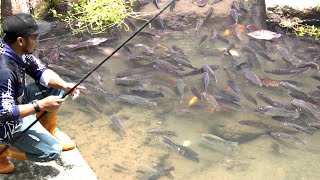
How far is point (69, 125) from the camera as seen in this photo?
5.79 meters

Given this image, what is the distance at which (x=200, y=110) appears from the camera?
19.9 feet

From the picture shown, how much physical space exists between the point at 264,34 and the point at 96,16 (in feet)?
9.99

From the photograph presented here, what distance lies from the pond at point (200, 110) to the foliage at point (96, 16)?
1.92ft

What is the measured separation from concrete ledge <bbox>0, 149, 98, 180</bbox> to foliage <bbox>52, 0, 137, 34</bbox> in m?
4.33

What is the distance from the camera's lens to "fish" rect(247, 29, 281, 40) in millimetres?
7689

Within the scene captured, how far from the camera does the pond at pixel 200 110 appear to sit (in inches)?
203

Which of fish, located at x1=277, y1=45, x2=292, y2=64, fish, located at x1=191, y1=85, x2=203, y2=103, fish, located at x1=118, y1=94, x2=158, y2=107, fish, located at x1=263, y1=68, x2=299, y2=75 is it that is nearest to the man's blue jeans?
fish, located at x1=118, y1=94, x2=158, y2=107

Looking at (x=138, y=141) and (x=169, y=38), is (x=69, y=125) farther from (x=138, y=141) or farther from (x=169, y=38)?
(x=169, y=38)

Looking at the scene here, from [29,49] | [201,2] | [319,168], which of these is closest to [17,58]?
[29,49]

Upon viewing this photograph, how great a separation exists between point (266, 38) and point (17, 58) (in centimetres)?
523

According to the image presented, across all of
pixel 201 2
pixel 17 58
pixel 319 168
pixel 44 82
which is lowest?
pixel 319 168

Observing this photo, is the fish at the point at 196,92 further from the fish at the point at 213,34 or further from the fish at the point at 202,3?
the fish at the point at 202,3

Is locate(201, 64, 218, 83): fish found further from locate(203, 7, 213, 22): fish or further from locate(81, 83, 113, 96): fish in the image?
locate(203, 7, 213, 22): fish

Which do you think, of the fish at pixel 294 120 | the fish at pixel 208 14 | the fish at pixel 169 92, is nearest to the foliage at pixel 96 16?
the fish at pixel 208 14
